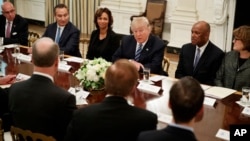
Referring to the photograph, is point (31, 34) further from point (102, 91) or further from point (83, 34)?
point (83, 34)

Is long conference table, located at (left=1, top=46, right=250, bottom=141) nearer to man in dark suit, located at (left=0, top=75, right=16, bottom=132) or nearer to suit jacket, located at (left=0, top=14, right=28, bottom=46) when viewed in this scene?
man in dark suit, located at (left=0, top=75, right=16, bottom=132)

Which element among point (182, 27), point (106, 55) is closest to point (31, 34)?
point (106, 55)

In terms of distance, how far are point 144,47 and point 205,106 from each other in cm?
139

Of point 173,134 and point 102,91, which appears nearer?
point 173,134

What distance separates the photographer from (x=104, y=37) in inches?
183

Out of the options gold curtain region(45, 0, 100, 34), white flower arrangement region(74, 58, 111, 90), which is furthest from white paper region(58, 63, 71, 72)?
gold curtain region(45, 0, 100, 34)

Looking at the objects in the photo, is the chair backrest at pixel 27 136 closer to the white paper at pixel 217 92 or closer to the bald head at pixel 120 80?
the bald head at pixel 120 80

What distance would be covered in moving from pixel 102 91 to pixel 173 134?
60.0 inches

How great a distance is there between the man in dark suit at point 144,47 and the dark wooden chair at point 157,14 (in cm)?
337

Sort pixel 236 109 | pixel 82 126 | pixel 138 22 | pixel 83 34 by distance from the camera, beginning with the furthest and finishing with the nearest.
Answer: pixel 83 34, pixel 138 22, pixel 236 109, pixel 82 126

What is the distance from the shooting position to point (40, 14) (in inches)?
399

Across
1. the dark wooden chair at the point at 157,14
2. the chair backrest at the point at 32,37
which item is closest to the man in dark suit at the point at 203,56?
the chair backrest at the point at 32,37

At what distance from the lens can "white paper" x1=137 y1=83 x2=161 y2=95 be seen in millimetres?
3208

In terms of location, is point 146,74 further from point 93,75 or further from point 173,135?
point 173,135
